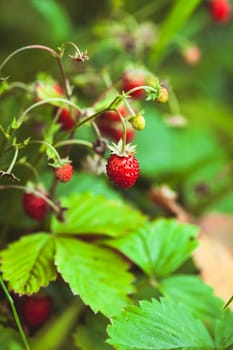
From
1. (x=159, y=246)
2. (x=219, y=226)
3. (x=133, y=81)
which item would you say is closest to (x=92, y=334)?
(x=159, y=246)

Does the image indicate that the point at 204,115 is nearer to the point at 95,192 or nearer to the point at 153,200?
the point at 153,200

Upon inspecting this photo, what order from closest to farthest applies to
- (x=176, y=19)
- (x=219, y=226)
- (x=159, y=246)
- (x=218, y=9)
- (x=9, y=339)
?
(x=9, y=339)
(x=159, y=246)
(x=176, y=19)
(x=219, y=226)
(x=218, y=9)

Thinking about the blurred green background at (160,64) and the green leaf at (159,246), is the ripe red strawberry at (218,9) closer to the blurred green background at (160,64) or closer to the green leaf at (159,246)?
the blurred green background at (160,64)

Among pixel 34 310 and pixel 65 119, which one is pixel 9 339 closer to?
pixel 34 310

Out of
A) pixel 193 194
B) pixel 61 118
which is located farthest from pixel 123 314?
pixel 193 194

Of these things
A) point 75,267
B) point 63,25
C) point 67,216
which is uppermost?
point 63,25

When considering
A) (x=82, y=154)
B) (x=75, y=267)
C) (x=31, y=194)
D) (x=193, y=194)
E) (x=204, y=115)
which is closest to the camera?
(x=75, y=267)
